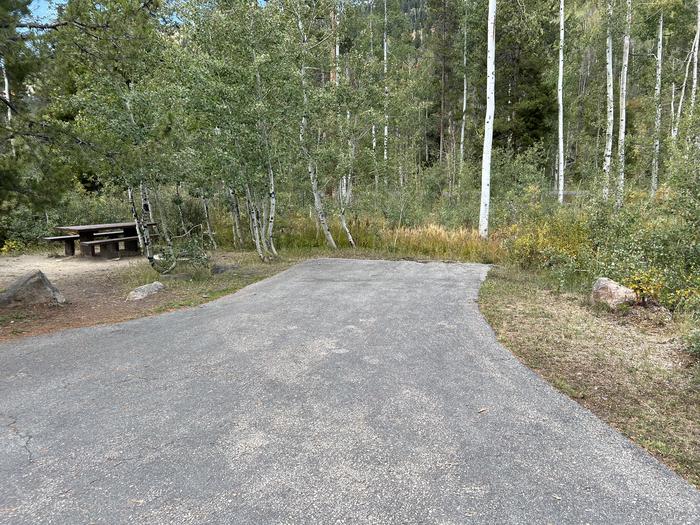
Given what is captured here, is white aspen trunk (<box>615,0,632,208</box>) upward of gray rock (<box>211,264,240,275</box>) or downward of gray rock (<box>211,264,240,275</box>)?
upward

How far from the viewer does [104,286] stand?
24.6 ft

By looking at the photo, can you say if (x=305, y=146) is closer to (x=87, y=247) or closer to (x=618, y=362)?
(x=87, y=247)

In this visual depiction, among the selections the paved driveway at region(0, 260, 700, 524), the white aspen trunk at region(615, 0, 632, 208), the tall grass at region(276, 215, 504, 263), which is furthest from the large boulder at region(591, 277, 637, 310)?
the tall grass at region(276, 215, 504, 263)

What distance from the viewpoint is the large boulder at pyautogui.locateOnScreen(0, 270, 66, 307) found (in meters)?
5.82

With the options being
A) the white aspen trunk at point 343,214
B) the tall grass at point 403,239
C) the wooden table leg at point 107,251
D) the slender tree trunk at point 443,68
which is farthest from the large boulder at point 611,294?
the slender tree trunk at point 443,68

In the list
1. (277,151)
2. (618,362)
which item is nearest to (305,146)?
(277,151)

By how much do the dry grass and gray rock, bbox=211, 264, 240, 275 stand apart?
5.17 metres

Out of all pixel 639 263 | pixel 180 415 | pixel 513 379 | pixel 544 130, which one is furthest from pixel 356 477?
pixel 544 130

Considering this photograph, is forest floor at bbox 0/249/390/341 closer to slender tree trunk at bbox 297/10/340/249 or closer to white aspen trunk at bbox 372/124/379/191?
slender tree trunk at bbox 297/10/340/249

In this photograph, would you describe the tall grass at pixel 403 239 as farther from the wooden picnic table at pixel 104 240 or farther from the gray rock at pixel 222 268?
the wooden picnic table at pixel 104 240

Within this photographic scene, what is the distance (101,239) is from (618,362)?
11938mm

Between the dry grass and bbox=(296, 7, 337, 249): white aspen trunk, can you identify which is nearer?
the dry grass

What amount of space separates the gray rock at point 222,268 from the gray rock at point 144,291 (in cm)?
146

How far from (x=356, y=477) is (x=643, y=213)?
23.0ft
